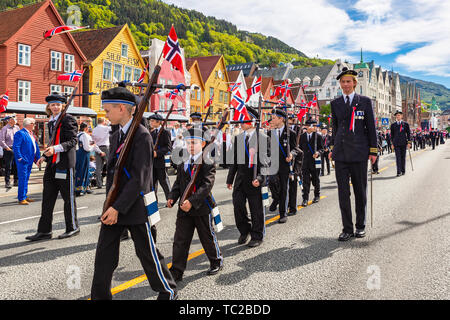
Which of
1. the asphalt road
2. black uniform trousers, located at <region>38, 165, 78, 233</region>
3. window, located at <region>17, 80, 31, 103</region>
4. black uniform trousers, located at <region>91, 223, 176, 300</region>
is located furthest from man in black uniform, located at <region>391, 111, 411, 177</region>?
window, located at <region>17, 80, 31, 103</region>

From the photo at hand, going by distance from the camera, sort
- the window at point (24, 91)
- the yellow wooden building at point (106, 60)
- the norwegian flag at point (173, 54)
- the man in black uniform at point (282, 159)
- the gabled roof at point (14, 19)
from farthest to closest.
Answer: the yellow wooden building at point (106, 60)
the window at point (24, 91)
the gabled roof at point (14, 19)
the man in black uniform at point (282, 159)
the norwegian flag at point (173, 54)

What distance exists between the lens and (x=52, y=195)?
5742 millimetres

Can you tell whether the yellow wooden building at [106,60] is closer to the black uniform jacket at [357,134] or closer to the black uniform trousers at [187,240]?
the black uniform jacket at [357,134]

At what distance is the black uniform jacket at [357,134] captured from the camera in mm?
5852

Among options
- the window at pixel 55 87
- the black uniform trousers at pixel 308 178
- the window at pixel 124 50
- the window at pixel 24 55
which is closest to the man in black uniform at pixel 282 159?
the black uniform trousers at pixel 308 178

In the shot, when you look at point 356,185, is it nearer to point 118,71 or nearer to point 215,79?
point 118,71

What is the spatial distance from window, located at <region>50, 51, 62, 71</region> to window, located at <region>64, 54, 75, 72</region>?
0.60 meters

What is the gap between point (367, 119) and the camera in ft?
19.5

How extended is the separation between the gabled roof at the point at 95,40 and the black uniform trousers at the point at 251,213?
107 ft

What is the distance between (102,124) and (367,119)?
8.65 m

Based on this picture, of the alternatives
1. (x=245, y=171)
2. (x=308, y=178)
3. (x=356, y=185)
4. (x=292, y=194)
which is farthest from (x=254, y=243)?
(x=308, y=178)

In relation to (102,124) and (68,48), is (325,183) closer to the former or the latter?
(102,124)

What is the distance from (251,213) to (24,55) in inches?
1185

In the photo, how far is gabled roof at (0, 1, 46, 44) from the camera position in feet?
94.4
